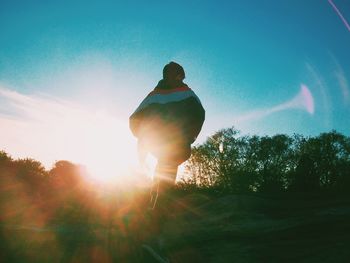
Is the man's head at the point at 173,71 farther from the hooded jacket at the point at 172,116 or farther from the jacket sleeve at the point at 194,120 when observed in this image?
the jacket sleeve at the point at 194,120

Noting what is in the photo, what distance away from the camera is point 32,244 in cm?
333

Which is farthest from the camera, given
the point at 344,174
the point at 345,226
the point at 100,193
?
the point at 344,174

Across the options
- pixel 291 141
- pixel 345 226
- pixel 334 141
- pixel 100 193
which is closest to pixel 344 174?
pixel 334 141

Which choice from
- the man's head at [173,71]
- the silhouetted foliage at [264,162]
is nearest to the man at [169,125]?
the man's head at [173,71]

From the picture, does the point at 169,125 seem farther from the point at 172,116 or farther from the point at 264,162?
the point at 264,162

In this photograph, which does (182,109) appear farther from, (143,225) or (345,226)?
(345,226)

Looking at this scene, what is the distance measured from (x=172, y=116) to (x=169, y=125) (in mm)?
124

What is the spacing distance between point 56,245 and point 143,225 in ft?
4.55

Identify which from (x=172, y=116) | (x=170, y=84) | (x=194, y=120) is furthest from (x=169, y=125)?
(x=170, y=84)

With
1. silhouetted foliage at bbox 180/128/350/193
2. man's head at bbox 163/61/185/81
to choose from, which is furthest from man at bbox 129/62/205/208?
silhouetted foliage at bbox 180/128/350/193

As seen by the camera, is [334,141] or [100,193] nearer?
[100,193]

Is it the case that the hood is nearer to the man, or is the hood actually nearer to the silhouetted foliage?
the man

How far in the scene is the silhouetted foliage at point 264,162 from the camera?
164 feet

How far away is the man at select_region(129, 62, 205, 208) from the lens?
329 centimetres
